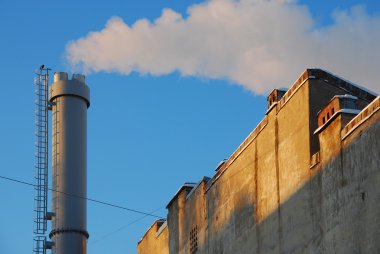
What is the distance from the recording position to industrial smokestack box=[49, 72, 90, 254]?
46688mm

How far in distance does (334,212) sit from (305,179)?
7.42 ft

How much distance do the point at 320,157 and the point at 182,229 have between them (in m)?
13.8

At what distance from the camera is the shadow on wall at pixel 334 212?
25.2m

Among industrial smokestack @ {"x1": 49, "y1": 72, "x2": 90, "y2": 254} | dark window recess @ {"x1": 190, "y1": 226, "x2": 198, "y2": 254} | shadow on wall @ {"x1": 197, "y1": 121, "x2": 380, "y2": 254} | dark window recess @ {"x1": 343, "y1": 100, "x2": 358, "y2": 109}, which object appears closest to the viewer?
shadow on wall @ {"x1": 197, "y1": 121, "x2": 380, "y2": 254}

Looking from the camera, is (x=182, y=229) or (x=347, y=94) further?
(x=182, y=229)

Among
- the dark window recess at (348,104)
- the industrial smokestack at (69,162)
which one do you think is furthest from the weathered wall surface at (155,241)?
the dark window recess at (348,104)

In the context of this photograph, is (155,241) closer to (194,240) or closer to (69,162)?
(69,162)

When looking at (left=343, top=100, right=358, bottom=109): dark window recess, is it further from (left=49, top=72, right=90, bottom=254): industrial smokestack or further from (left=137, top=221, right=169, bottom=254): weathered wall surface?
(left=49, top=72, right=90, bottom=254): industrial smokestack

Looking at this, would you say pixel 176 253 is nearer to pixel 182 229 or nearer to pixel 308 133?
pixel 182 229

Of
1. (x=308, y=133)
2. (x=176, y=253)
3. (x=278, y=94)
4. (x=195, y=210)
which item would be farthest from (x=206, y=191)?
(x=308, y=133)

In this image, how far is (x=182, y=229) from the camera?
40844mm

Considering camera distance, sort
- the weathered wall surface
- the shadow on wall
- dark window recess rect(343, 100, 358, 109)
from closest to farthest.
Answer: the shadow on wall → dark window recess rect(343, 100, 358, 109) → the weathered wall surface

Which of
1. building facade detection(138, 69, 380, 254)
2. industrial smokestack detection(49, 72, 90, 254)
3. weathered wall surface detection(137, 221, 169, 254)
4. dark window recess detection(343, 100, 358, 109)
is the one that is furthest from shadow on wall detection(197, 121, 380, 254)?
industrial smokestack detection(49, 72, 90, 254)

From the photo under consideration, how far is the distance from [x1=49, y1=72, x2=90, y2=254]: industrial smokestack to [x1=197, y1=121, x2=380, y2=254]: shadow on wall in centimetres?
1562
